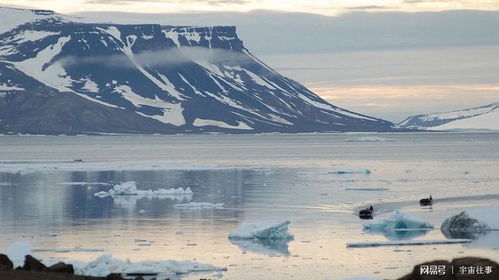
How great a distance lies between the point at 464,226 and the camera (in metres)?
41.6

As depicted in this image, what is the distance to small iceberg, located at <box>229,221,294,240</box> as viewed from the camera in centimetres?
3925

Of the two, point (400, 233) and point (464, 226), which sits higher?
point (464, 226)

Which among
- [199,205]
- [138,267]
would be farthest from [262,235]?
[199,205]

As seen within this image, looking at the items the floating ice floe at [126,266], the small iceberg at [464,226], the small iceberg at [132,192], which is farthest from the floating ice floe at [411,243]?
the small iceberg at [132,192]

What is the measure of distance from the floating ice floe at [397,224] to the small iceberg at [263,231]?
436 centimetres

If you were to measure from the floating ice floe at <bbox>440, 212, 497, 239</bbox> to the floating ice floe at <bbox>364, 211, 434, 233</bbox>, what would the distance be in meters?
0.99

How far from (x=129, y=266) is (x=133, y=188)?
33183mm

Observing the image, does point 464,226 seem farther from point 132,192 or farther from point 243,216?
point 132,192

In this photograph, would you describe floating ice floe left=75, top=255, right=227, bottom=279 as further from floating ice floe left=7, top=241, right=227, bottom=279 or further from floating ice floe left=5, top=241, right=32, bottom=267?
floating ice floe left=5, top=241, right=32, bottom=267

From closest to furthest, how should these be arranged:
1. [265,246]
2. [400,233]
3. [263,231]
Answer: [265,246] → [263,231] → [400,233]

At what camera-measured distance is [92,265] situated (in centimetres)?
2947

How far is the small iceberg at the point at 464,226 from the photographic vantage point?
40938 millimetres

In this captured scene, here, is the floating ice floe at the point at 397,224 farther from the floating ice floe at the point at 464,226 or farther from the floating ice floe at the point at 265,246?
the floating ice floe at the point at 265,246

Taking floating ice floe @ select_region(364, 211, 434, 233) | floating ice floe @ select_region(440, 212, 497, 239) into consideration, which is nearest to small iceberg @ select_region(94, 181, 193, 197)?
floating ice floe @ select_region(364, 211, 434, 233)
